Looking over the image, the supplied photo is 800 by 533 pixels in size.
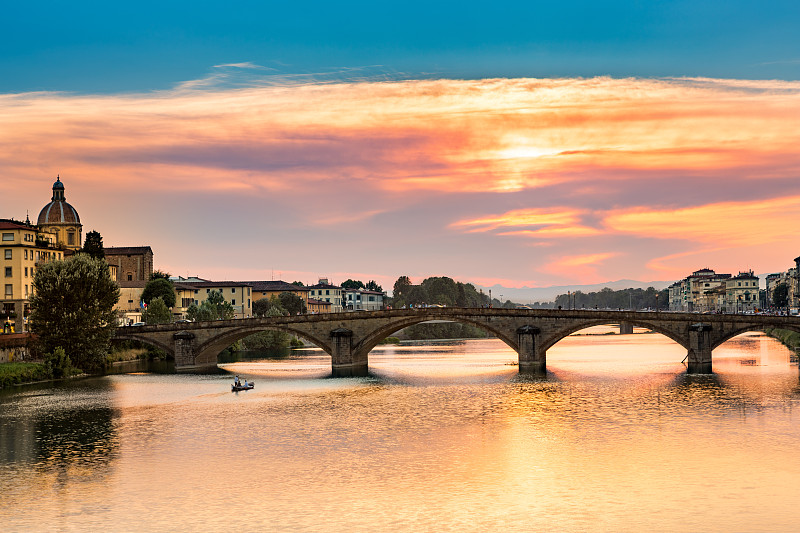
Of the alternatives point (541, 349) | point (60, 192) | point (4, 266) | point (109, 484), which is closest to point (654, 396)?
point (541, 349)

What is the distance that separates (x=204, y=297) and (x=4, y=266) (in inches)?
2943

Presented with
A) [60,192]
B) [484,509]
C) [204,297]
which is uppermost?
[60,192]

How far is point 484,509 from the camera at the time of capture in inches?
1404

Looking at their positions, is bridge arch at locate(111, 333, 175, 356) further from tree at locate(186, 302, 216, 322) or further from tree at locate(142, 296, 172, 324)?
tree at locate(186, 302, 216, 322)

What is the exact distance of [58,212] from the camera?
479 feet

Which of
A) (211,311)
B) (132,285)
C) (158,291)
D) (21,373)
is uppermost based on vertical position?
(132,285)

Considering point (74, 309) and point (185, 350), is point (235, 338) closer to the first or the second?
point (185, 350)

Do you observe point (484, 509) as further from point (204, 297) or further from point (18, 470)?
point (204, 297)

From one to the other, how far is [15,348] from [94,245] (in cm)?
5116

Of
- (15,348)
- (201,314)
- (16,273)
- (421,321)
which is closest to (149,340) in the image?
(15,348)

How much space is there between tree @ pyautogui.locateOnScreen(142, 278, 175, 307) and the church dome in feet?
56.1

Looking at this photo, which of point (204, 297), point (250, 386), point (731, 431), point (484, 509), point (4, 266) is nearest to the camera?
point (484, 509)

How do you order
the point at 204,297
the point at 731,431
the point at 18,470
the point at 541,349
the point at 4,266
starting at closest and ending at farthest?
the point at 18,470
the point at 731,431
the point at 541,349
the point at 4,266
the point at 204,297

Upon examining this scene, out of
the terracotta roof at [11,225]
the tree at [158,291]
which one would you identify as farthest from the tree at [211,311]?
the terracotta roof at [11,225]
